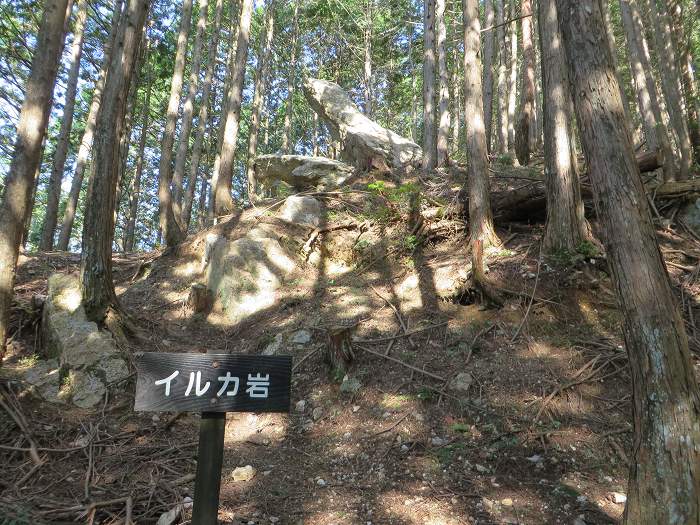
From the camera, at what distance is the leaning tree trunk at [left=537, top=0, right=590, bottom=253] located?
6215mm

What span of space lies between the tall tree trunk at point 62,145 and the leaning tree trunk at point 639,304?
1318cm

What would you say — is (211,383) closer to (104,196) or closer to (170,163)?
(104,196)

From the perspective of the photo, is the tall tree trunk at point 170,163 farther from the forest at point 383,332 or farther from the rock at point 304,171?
the rock at point 304,171

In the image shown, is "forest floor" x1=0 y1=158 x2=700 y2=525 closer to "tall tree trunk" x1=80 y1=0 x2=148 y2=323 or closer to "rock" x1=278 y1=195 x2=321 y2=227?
"tall tree trunk" x1=80 y1=0 x2=148 y2=323

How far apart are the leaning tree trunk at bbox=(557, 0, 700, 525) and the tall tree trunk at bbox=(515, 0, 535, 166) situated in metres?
8.68

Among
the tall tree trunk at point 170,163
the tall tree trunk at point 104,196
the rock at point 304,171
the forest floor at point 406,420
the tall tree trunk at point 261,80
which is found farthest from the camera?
the tall tree trunk at point 261,80

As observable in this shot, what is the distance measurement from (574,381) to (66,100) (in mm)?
14925

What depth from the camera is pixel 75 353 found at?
18.9 ft

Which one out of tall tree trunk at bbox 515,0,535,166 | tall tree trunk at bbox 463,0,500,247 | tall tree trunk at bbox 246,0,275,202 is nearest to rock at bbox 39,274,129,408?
tall tree trunk at bbox 463,0,500,247

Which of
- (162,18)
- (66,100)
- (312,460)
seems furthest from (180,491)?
(162,18)

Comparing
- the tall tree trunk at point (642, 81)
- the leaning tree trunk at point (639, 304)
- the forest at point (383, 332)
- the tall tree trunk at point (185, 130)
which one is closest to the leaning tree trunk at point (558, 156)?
the forest at point (383, 332)

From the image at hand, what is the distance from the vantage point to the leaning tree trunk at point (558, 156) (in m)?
6.21

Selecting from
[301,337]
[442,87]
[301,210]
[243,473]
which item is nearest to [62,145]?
[301,210]

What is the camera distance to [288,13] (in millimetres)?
22297
